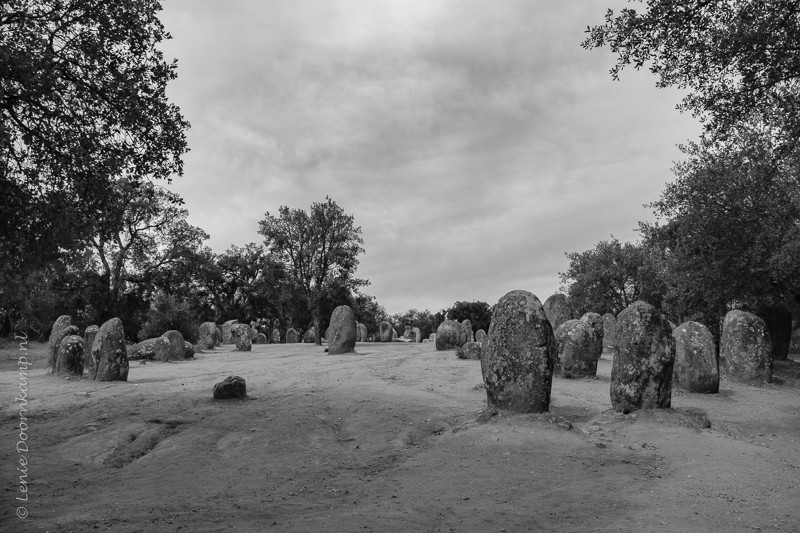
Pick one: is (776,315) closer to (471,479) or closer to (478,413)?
(478,413)

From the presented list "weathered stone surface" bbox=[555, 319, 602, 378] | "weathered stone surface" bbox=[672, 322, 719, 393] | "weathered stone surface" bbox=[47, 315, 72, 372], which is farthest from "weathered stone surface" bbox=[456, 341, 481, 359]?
"weathered stone surface" bbox=[47, 315, 72, 372]

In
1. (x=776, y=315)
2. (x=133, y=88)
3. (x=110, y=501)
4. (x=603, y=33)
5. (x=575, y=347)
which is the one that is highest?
(x=603, y=33)

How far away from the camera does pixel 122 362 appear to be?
1906cm

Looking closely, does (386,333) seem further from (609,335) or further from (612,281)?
(609,335)

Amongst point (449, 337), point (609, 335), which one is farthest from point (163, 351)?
point (609, 335)

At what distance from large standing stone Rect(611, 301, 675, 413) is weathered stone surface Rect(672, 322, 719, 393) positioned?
4645 millimetres

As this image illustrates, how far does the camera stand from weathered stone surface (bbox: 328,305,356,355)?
30766mm

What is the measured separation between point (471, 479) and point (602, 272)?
41.4m

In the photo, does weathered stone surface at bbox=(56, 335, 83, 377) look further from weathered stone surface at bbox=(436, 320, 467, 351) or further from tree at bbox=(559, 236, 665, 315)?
tree at bbox=(559, 236, 665, 315)

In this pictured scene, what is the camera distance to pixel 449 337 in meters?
32.6

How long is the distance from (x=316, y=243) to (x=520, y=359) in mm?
34287

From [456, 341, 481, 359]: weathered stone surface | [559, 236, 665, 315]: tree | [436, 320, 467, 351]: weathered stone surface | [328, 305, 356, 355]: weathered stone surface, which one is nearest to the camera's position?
[456, 341, 481, 359]: weathered stone surface

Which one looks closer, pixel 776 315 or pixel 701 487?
pixel 701 487

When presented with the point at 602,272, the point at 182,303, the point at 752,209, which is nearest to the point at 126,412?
the point at 752,209
